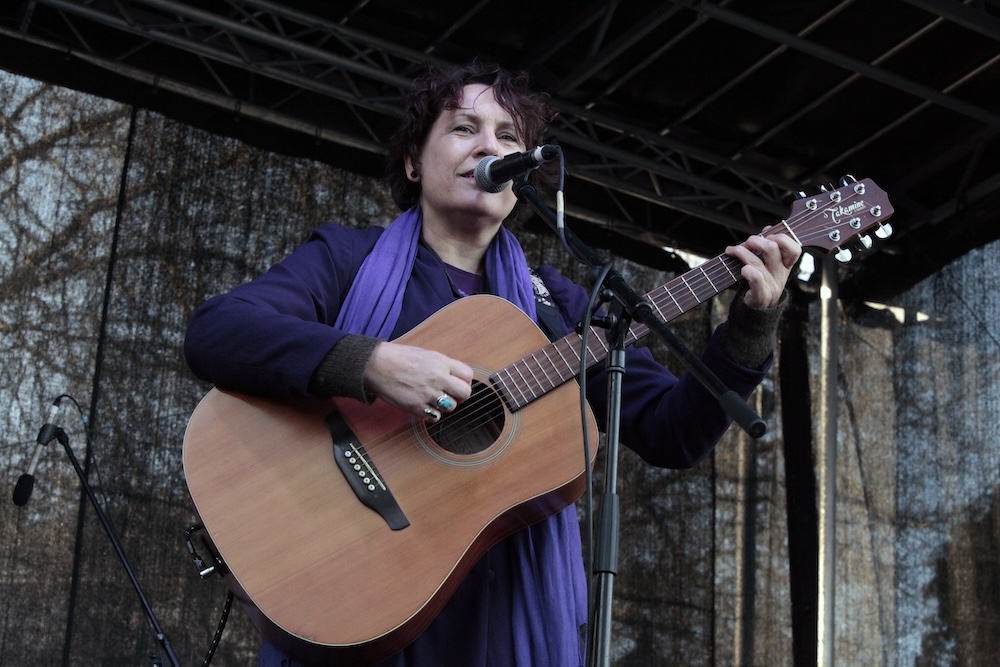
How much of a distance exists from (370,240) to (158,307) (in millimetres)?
3241

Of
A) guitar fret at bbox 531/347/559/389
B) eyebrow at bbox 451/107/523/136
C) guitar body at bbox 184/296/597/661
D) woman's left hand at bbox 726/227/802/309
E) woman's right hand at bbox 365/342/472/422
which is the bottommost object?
guitar body at bbox 184/296/597/661

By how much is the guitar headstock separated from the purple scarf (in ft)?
2.04

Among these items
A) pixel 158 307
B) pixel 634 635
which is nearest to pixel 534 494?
pixel 158 307

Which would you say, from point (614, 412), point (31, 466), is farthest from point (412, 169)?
point (31, 466)

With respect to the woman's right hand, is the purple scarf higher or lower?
higher

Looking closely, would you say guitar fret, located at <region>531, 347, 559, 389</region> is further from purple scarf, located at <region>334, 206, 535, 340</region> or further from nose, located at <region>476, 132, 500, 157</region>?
nose, located at <region>476, 132, 500, 157</region>

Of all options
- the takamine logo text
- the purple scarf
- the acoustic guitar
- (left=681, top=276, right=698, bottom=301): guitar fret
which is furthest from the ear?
the takamine logo text

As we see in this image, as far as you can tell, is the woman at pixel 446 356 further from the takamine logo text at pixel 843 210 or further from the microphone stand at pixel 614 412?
the microphone stand at pixel 614 412

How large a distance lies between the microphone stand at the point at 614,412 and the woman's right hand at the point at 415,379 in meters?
0.36

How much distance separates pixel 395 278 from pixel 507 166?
401 mm

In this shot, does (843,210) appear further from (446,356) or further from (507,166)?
(446,356)

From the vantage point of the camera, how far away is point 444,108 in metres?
2.73

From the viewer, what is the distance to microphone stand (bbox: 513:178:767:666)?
1569 millimetres

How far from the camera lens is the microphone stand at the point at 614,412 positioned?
61.8 inches
